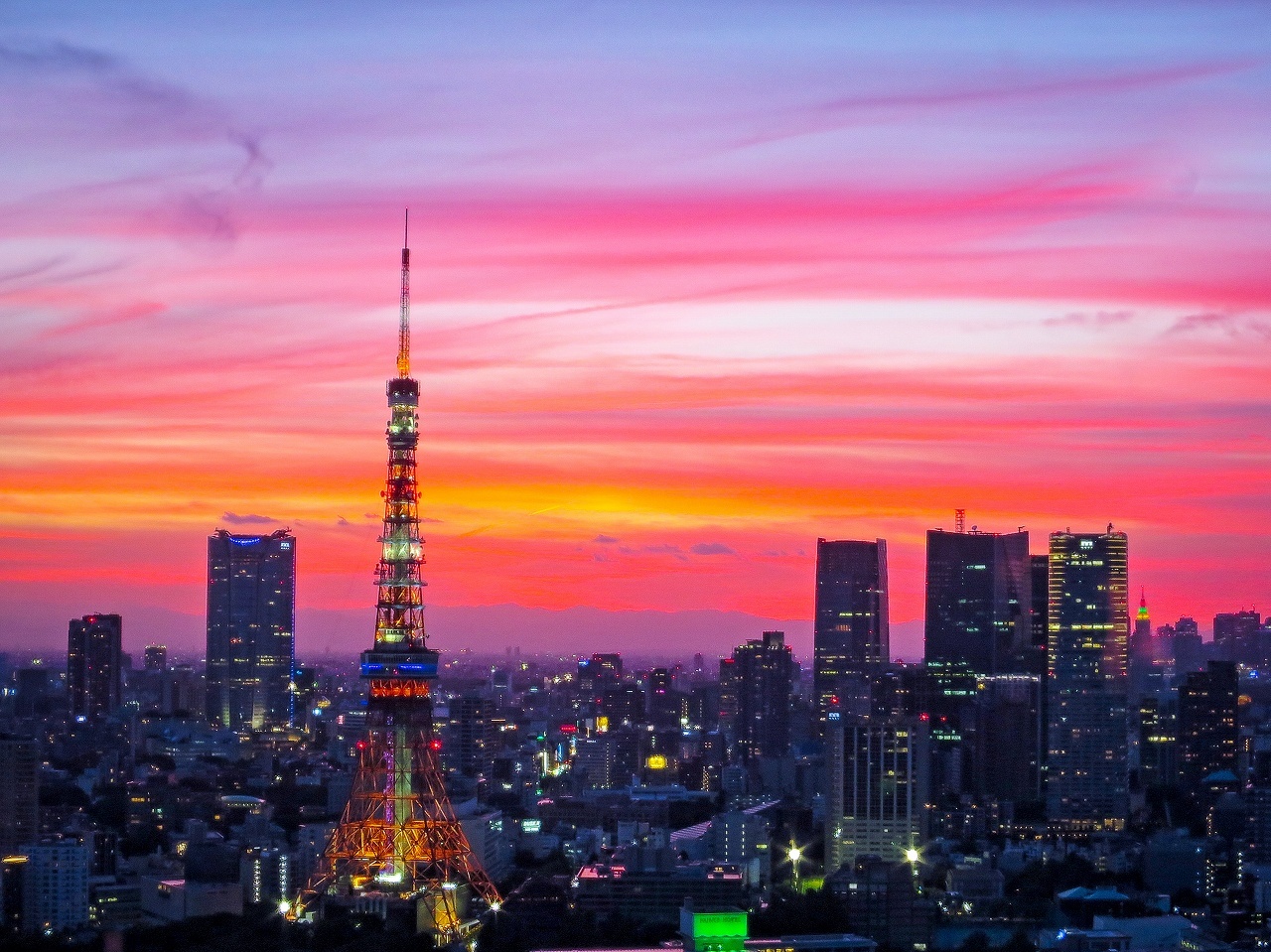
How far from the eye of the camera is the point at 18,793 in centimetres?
3869

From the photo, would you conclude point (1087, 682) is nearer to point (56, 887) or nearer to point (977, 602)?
point (977, 602)

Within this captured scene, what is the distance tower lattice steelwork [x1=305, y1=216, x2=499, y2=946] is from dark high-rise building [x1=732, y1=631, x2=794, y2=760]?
29361 millimetres

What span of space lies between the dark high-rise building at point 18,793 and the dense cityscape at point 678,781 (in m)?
0.09

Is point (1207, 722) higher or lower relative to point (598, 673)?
lower

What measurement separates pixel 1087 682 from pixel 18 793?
2980cm

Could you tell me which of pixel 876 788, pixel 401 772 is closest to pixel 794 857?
pixel 876 788

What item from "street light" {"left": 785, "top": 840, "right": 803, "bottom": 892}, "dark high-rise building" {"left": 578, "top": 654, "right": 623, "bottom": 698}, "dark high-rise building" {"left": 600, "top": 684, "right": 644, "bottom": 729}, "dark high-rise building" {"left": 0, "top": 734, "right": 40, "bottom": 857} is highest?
"dark high-rise building" {"left": 578, "top": 654, "right": 623, "bottom": 698}

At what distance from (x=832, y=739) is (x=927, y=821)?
235 cm

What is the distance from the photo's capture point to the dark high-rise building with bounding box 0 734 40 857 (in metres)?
37.1

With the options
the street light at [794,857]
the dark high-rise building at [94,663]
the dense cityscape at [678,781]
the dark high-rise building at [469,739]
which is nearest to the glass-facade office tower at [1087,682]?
the dense cityscape at [678,781]

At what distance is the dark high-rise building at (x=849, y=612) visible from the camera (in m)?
73.8

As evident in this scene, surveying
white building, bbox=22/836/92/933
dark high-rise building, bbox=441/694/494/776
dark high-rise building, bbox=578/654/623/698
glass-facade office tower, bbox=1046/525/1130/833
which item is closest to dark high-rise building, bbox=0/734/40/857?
white building, bbox=22/836/92/933

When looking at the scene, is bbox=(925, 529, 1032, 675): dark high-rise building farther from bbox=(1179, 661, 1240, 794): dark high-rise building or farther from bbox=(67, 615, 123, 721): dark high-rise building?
bbox=(67, 615, 123, 721): dark high-rise building

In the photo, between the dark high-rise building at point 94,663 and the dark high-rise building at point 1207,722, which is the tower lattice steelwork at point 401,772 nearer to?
the dark high-rise building at point 1207,722
